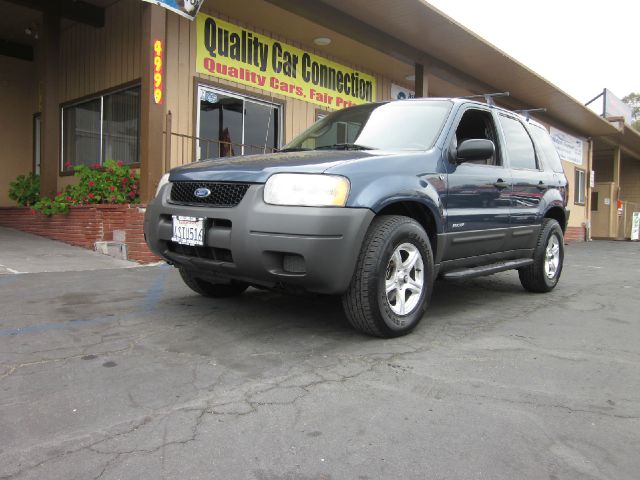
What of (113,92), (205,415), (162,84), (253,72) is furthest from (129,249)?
(205,415)

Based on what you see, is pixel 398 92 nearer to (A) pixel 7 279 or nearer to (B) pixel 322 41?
(B) pixel 322 41

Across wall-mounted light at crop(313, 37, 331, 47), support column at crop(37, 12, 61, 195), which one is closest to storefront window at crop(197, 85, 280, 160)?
wall-mounted light at crop(313, 37, 331, 47)

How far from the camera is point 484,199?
4.44m

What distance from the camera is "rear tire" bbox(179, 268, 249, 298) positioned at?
4.54m

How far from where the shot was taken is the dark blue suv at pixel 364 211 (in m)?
3.13

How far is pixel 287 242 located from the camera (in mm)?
3070

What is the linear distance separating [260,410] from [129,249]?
18.0ft

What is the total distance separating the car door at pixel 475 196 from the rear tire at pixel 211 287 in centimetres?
Answer: 186

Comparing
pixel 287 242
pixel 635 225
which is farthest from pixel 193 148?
pixel 635 225

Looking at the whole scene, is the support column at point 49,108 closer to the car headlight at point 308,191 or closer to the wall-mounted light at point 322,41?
→ the wall-mounted light at point 322,41

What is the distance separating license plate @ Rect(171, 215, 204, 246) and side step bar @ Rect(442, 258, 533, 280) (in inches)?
77.1

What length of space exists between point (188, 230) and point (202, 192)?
11.1 inches

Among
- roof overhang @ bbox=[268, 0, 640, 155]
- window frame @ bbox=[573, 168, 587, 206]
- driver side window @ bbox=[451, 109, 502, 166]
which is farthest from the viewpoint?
window frame @ bbox=[573, 168, 587, 206]

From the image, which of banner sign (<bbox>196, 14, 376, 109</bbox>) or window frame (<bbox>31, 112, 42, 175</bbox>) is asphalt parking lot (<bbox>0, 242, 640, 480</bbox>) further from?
window frame (<bbox>31, 112, 42, 175</bbox>)
